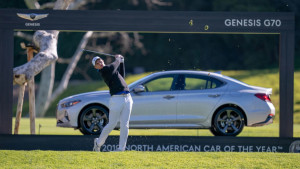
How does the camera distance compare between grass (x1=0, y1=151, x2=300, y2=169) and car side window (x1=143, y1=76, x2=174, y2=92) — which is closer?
grass (x1=0, y1=151, x2=300, y2=169)

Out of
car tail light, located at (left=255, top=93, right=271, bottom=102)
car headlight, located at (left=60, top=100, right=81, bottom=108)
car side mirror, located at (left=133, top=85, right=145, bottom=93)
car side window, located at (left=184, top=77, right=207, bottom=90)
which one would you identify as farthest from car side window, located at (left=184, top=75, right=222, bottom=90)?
car headlight, located at (left=60, top=100, right=81, bottom=108)

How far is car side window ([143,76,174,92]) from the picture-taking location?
13.8m

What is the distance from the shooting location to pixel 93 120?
44.5ft

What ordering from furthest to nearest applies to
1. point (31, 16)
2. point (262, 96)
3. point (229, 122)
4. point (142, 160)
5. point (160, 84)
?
point (160, 84)
point (262, 96)
point (229, 122)
point (31, 16)
point (142, 160)

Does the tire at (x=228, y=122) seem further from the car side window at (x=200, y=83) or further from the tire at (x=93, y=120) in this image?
the tire at (x=93, y=120)

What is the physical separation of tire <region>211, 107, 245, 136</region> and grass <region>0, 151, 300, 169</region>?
80.8 inches

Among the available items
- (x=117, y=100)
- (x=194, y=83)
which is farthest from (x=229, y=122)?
(x=117, y=100)

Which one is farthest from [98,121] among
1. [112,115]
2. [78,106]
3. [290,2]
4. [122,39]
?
[290,2]

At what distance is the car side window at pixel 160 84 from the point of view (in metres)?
13.8

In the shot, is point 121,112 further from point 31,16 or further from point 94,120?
point 31,16

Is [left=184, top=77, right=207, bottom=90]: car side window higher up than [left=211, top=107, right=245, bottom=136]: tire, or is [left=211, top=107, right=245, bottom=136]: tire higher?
[left=184, top=77, right=207, bottom=90]: car side window

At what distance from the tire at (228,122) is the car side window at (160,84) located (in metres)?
1.32

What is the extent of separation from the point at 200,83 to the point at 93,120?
256 centimetres

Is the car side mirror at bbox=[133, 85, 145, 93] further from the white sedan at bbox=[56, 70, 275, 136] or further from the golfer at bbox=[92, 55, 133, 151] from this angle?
the golfer at bbox=[92, 55, 133, 151]
